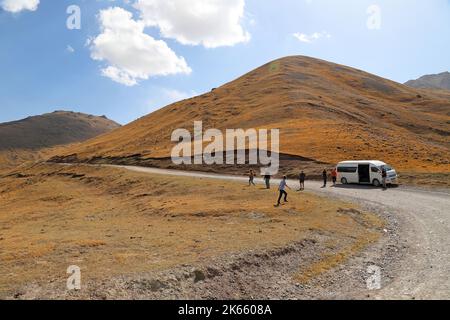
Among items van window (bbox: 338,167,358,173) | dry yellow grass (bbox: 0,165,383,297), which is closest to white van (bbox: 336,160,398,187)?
van window (bbox: 338,167,358,173)

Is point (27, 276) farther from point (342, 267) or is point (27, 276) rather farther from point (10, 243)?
point (342, 267)

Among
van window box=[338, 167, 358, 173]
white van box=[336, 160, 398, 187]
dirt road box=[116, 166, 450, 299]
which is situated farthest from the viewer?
van window box=[338, 167, 358, 173]

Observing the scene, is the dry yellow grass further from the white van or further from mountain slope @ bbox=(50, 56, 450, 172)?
mountain slope @ bbox=(50, 56, 450, 172)

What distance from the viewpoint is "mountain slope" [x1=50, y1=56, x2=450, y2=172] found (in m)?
63.5

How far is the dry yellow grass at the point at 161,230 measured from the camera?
642 inches

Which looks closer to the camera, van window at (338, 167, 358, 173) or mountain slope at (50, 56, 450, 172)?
van window at (338, 167, 358, 173)

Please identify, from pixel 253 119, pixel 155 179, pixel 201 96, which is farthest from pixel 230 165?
pixel 201 96

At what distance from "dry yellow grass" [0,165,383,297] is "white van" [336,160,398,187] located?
11759 millimetres

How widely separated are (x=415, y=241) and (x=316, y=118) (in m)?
65.2

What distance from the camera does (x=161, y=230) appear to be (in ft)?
77.8

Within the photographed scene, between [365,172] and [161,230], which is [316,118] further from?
[161,230]

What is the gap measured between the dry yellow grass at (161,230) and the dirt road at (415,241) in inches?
79.1

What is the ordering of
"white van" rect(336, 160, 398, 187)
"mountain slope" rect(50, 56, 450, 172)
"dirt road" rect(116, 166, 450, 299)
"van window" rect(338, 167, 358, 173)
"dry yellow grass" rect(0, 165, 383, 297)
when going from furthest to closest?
"mountain slope" rect(50, 56, 450, 172) < "van window" rect(338, 167, 358, 173) < "white van" rect(336, 160, 398, 187) < "dry yellow grass" rect(0, 165, 383, 297) < "dirt road" rect(116, 166, 450, 299)

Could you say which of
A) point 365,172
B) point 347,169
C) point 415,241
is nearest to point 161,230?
point 415,241
